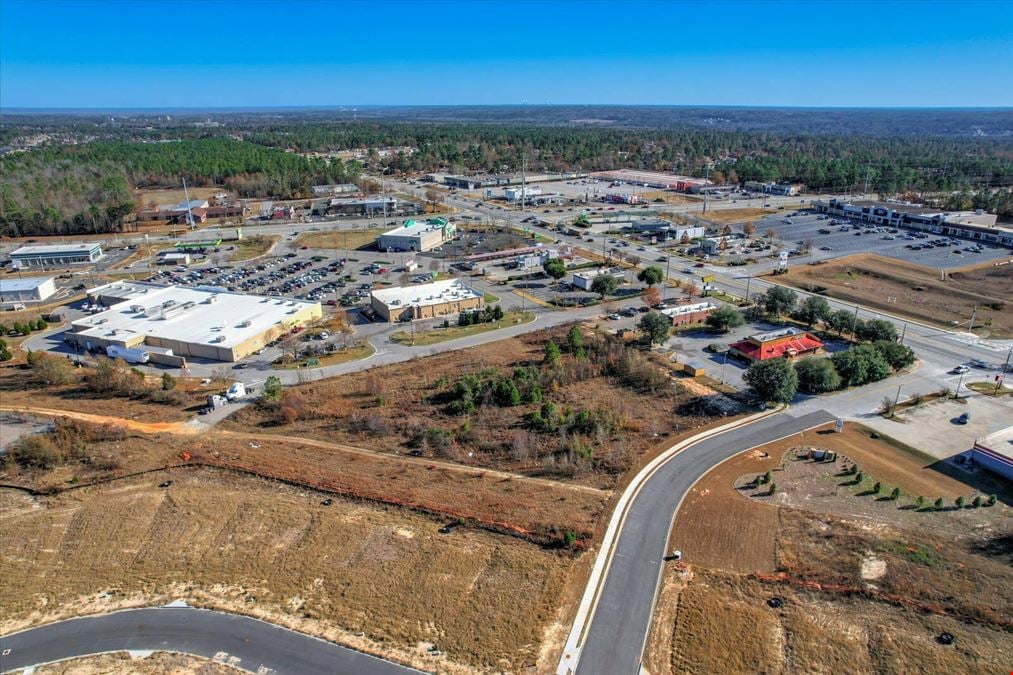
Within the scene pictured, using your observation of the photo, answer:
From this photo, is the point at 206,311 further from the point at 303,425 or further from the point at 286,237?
the point at 286,237

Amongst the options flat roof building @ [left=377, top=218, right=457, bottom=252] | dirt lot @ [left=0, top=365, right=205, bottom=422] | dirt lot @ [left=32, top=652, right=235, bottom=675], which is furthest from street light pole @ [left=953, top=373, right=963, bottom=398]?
flat roof building @ [left=377, top=218, right=457, bottom=252]

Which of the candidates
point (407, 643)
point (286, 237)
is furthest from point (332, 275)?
point (407, 643)

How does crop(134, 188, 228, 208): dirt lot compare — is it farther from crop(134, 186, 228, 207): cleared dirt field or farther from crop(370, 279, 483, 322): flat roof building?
crop(370, 279, 483, 322): flat roof building

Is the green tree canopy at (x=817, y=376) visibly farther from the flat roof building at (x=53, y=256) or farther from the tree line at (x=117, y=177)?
the tree line at (x=117, y=177)

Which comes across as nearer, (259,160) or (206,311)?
(206,311)

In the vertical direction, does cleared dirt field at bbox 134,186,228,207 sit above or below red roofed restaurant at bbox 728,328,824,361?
above
